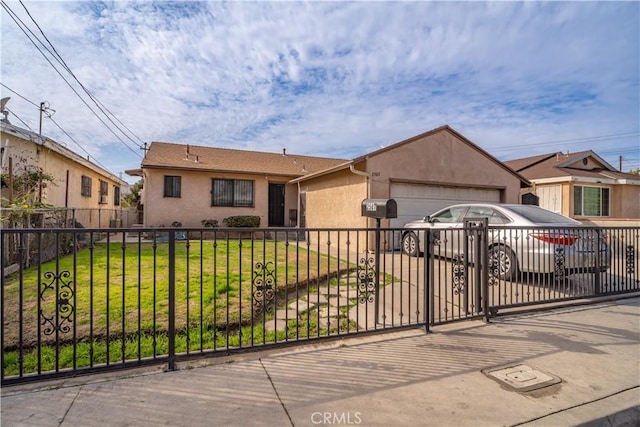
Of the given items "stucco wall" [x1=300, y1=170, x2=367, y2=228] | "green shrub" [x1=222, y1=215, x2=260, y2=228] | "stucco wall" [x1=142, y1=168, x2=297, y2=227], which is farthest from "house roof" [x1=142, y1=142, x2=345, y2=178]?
"stucco wall" [x1=300, y1=170, x2=367, y2=228]

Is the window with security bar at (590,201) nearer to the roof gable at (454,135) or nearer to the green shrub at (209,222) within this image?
the roof gable at (454,135)

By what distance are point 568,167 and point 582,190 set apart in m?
2.12

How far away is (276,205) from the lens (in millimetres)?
16562

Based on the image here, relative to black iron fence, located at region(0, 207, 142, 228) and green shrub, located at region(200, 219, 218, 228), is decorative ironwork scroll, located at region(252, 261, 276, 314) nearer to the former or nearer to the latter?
black iron fence, located at region(0, 207, 142, 228)

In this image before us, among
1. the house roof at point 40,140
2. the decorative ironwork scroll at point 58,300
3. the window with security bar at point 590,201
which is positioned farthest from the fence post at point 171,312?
the window with security bar at point 590,201

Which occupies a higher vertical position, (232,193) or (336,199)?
(232,193)

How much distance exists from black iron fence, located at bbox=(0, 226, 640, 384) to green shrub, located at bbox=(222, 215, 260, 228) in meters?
7.30

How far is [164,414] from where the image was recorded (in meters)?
2.12

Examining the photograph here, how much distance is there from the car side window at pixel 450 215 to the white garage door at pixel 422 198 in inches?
66.1

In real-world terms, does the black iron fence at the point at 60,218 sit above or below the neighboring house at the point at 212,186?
below

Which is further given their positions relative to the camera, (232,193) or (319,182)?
(232,193)

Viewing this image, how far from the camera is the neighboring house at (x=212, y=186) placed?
45.3ft

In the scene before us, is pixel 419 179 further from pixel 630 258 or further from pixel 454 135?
pixel 630 258

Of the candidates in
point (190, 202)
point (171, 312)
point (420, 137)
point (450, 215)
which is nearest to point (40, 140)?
point (190, 202)
